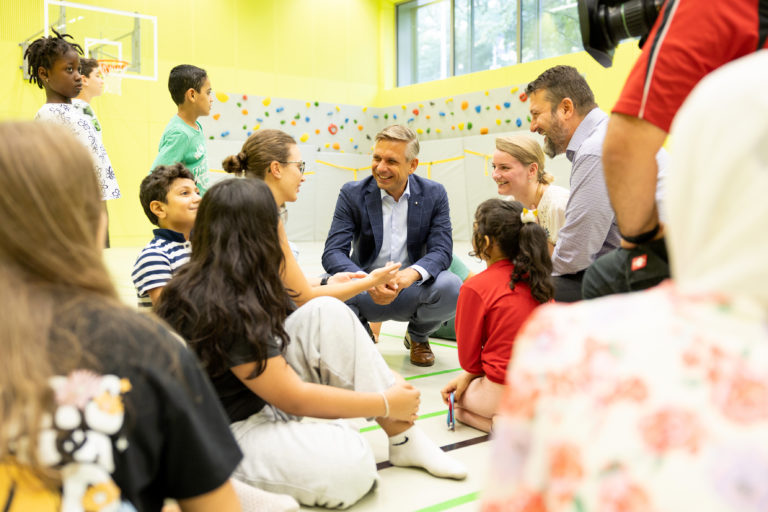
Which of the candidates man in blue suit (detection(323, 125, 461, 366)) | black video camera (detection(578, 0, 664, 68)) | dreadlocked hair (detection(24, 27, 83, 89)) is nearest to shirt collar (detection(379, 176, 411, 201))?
man in blue suit (detection(323, 125, 461, 366))

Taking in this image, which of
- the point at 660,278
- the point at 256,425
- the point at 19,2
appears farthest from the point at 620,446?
the point at 19,2

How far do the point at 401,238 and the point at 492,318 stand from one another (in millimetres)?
1167

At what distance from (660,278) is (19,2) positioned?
9.64 meters

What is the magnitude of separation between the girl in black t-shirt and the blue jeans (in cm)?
135

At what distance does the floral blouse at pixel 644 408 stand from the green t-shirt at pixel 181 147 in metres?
3.20

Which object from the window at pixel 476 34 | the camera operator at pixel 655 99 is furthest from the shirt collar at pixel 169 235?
the window at pixel 476 34

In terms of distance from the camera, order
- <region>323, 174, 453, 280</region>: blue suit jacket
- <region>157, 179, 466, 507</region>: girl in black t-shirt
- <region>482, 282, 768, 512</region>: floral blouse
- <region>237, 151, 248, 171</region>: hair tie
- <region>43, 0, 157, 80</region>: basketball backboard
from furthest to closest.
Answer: <region>43, 0, 157, 80</region>: basketball backboard
<region>323, 174, 453, 280</region>: blue suit jacket
<region>237, 151, 248, 171</region>: hair tie
<region>157, 179, 466, 507</region>: girl in black t-shirt
<region>482, 282, 768, 512</region>: floral blouse

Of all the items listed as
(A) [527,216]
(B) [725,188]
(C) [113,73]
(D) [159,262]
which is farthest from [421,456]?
(C) [113,73]

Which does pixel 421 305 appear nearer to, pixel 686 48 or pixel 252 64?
pixel 686 48

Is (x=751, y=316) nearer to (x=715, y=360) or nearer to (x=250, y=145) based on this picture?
(x=715, y=360)

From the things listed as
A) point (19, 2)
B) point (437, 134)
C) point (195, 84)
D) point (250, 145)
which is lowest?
point (250, 145)

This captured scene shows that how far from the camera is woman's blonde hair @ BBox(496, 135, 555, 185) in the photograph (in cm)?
→ 329

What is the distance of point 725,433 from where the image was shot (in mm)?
563

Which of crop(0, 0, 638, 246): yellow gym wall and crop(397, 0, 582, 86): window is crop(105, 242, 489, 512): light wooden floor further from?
crop(397, 0, 582, 86): window
